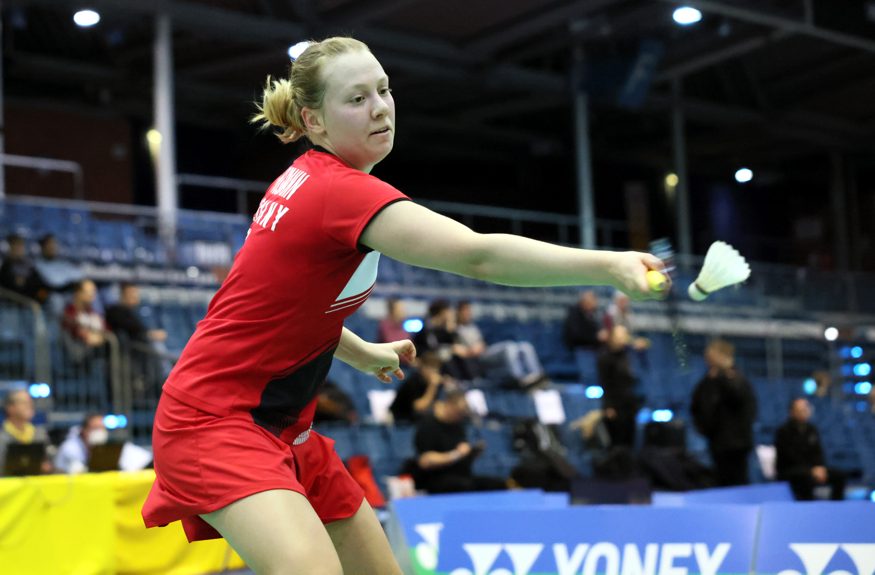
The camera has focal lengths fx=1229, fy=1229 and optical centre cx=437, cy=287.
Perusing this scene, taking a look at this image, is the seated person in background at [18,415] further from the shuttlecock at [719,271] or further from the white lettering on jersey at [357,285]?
the shuttlecock at [719,271]

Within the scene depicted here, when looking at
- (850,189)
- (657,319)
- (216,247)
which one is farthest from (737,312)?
(216,247)

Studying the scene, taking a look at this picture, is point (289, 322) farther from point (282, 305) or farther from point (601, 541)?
point (601, 541)

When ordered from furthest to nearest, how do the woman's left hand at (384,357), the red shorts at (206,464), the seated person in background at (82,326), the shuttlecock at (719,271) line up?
1. the seated person in background at (82,326)
2. the woman's left hand at (384,357)
3. the red shorts at (206,464)
4. the shuttlecock at (719,271)

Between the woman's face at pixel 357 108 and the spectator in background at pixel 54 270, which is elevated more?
the spectator in background at pixel 54 270

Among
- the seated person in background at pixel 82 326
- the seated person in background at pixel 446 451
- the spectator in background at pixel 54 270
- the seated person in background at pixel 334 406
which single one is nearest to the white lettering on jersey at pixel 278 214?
the seated person in background at pixel 446 451

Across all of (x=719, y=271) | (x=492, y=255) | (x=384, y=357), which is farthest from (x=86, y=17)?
(x=719, y=271)

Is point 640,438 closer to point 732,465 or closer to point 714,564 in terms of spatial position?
point 732,465

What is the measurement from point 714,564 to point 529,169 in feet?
73.3

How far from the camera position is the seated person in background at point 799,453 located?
40.0ft

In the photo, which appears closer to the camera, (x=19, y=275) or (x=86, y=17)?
(x=19, y=275)

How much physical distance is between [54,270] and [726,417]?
23.6ft

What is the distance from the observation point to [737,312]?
21.2 metres

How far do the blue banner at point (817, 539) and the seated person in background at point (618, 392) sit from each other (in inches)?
266

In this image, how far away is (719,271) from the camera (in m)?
2.23
